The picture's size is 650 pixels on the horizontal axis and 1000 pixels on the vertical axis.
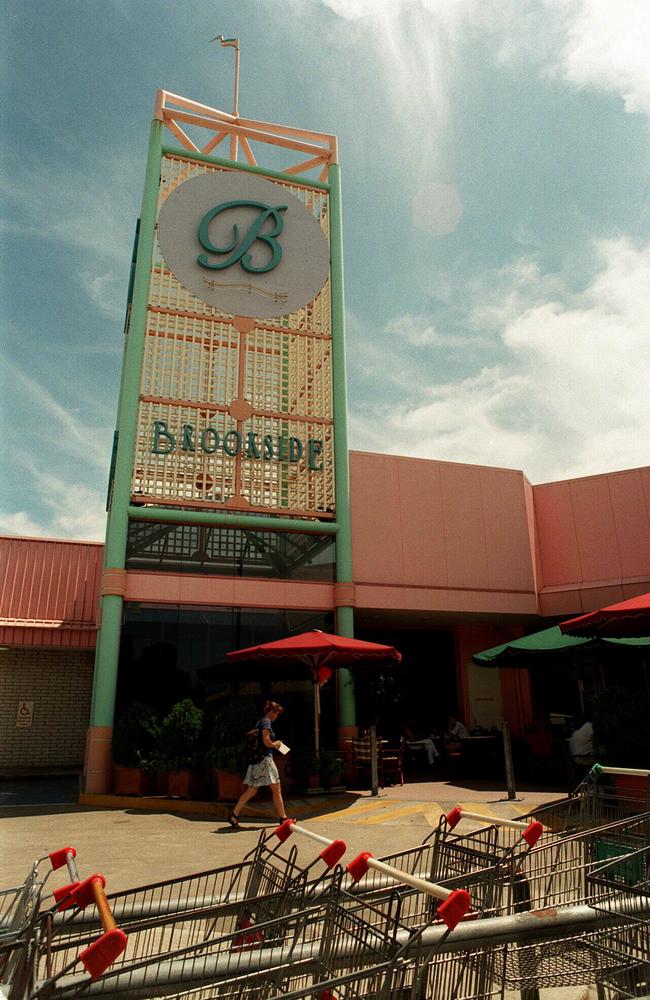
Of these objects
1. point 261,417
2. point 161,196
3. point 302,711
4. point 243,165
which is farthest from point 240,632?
point 243,165

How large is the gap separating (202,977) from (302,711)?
1115cm

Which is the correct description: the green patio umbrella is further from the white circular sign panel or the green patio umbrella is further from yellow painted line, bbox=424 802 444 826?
the white circular sign panel

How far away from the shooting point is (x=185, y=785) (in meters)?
11.4

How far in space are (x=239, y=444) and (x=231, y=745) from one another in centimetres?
708

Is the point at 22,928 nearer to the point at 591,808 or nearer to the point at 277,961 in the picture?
the point at 277,961

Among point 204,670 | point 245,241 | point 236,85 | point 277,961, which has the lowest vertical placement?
point 277,961

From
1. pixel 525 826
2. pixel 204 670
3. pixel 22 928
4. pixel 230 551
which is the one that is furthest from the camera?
pixel 230 551

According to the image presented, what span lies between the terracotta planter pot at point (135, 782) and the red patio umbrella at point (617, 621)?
7.54 meters

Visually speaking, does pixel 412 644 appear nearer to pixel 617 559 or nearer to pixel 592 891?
pixel 617 559

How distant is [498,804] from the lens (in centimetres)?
991

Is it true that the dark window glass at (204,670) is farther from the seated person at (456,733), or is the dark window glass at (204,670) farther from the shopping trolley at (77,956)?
the shopping trolley at (77,956)

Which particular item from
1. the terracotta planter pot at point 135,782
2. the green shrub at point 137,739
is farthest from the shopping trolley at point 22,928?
the terracotta planter pot at point 135,782

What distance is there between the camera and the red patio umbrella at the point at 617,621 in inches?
371

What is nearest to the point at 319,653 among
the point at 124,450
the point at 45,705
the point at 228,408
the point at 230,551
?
the point at 230,551
